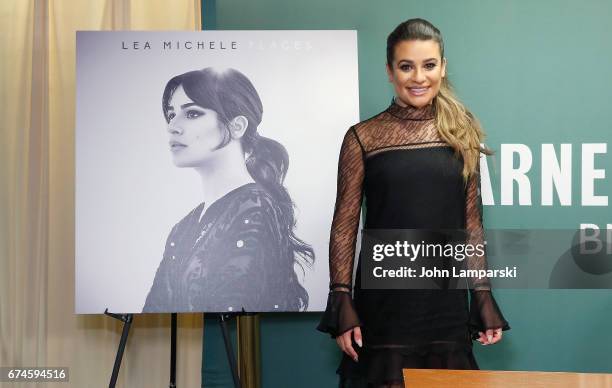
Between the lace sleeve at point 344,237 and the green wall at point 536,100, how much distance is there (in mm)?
520

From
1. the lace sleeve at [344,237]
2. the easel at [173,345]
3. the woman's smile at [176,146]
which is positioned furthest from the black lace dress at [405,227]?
the woman's smile at [176,146]

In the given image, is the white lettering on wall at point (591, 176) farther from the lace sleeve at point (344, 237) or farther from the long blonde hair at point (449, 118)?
the lace sleeve at point (344, 237)

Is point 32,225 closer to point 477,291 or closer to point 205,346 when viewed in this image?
point 205,346

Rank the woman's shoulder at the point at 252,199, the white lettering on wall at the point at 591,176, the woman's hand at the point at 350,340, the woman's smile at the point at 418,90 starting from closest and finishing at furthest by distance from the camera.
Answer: the woman's hand at the point at 350,340 → the woman's smile at the point at 418,90 → the woman's shoulder at the point at 252,199 → the white lettering on wall at the point at 591,176

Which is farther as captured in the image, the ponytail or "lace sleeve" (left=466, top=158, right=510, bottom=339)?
the ponytail

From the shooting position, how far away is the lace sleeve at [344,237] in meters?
2.68

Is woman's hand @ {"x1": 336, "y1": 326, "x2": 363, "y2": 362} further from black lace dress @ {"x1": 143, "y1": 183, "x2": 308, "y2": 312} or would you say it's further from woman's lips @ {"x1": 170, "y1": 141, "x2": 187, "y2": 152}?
woman's lips @ {"x1": 170, "y1": 141, "x2": 187, "y2": 152}

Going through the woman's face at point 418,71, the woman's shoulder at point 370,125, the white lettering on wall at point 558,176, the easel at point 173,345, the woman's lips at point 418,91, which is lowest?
the easel at point 173,345

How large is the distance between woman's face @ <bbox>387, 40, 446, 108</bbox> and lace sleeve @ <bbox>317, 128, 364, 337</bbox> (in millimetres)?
280

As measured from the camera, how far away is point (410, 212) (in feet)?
8.91

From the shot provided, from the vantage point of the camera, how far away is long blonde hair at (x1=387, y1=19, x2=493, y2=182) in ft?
9.01

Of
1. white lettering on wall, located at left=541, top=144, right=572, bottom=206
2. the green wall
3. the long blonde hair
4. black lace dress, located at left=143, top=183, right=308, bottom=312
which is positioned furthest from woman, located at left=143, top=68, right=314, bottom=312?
white lettering on wall, located at left=541, top=144, right=572, bottom=206

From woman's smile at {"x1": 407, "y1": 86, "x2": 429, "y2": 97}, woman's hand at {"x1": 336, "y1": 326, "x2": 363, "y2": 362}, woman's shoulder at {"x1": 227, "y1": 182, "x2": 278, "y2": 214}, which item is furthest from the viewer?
woman's shoulder at {"x1": 227, "y1": 182, "x2": 278, "y2": 214}

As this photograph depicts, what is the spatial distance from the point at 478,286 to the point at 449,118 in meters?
0.69
